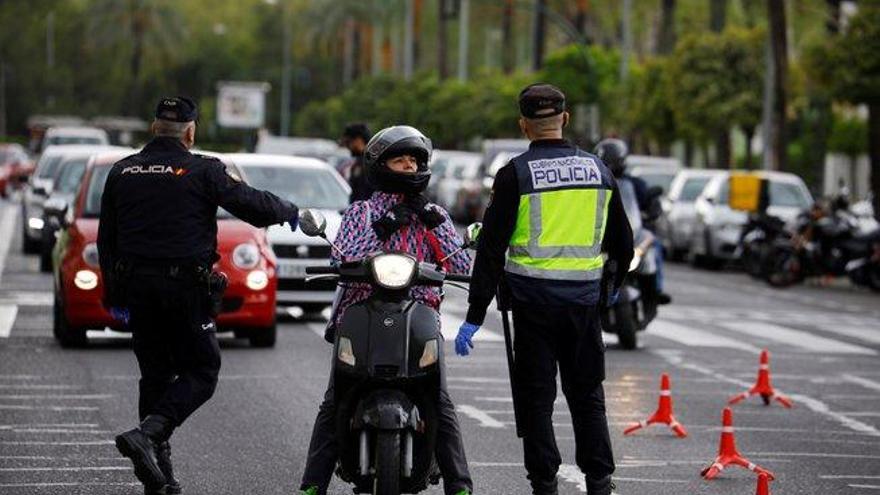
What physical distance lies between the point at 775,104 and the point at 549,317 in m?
38.0

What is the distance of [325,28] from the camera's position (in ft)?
377

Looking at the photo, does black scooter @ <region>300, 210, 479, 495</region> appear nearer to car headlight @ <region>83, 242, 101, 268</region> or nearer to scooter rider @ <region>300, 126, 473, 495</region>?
scooter rider @ <region>300, 126, 473, 495</region>

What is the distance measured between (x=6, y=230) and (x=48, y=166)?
7307mm

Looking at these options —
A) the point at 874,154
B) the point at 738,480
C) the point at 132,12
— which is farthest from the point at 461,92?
the point at 738,480

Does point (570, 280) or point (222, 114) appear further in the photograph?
point (222, 114)

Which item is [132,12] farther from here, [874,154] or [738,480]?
[738,480]

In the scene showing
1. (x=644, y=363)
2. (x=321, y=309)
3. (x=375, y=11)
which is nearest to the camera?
(x=644, y=363)

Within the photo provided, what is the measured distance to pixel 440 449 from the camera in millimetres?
9086

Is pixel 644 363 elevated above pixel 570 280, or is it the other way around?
pixel 570 280

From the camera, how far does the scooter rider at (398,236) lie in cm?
907

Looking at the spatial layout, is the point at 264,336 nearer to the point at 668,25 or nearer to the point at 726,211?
the point at 726,211

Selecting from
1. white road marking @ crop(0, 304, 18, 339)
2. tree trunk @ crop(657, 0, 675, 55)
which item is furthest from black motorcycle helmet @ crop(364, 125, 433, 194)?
tree trunk @ crop(657, 0, 675, 55)

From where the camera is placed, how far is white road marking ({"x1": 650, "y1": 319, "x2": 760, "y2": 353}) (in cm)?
2081

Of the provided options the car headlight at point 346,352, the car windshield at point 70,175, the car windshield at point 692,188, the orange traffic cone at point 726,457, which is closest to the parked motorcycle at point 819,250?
the car windshield at point 692,188
